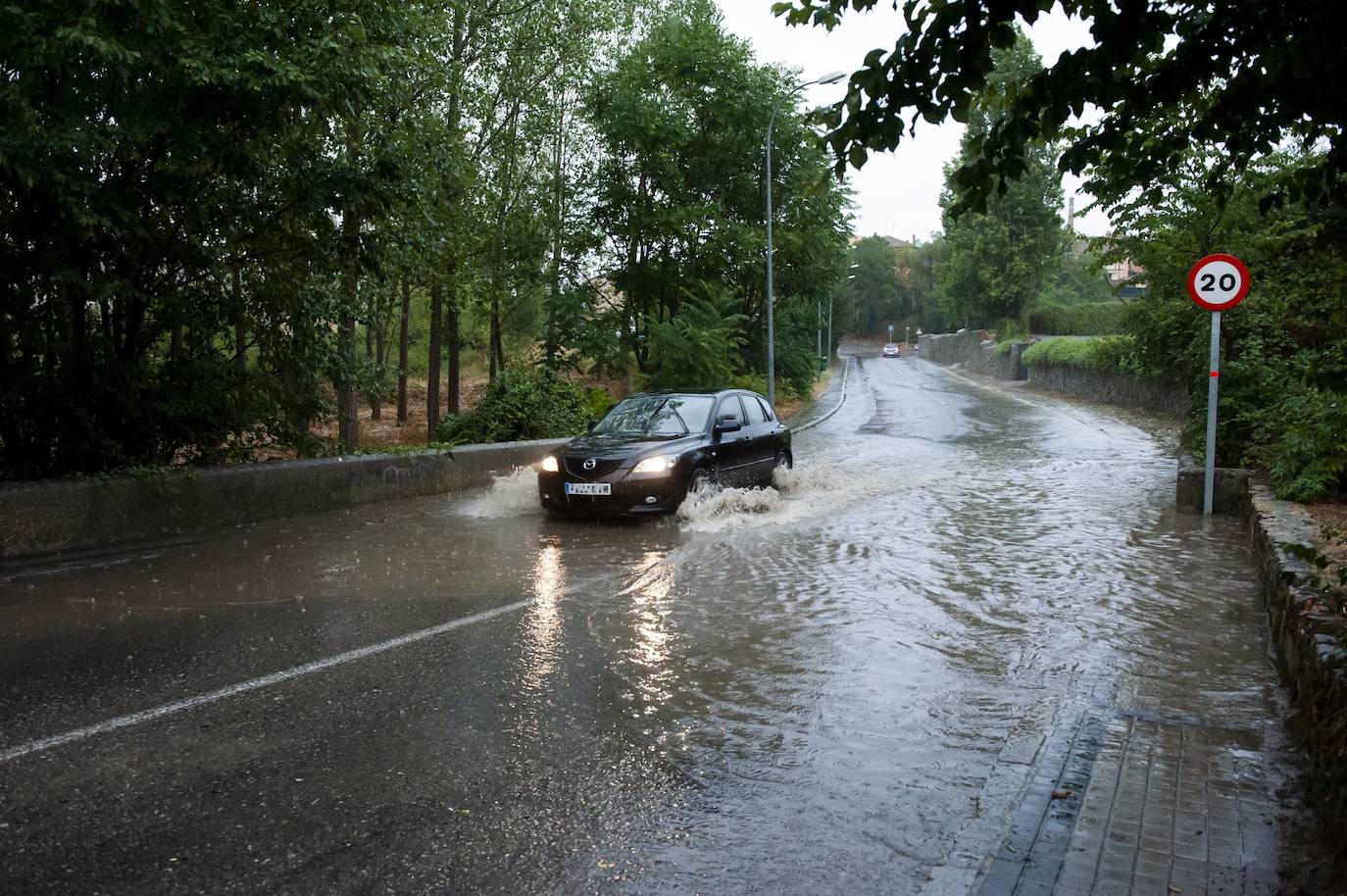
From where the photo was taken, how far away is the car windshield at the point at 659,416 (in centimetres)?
1280

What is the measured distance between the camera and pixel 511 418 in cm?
1914

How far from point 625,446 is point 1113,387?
30.7 m

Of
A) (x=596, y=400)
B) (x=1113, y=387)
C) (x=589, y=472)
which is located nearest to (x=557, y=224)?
(x=596, y=400)

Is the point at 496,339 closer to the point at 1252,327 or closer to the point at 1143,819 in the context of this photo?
the point at 1252,327

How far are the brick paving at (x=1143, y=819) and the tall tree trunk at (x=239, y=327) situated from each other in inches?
389

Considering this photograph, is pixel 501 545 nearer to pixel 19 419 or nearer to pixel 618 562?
pixel 618 562

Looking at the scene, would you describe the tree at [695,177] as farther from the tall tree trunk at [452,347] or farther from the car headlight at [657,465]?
the car headlight at [657,465]

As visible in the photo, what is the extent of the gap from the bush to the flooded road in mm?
8067

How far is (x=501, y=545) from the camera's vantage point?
34.5 ft

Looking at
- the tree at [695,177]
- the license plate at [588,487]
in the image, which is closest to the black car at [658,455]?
the license plate at [588,487]

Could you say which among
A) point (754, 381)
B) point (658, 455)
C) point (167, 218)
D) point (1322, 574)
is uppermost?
point (167, 218)

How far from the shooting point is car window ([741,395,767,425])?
14283 millimetres

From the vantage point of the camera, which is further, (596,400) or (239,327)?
(596,400)

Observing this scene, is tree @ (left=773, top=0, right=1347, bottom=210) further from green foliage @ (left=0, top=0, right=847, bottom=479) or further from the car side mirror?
the car side mirror
